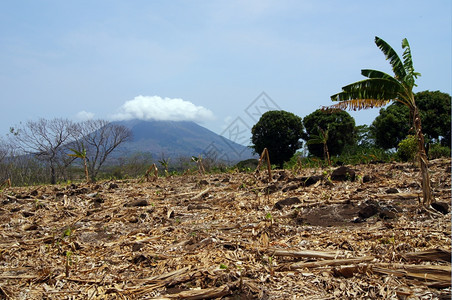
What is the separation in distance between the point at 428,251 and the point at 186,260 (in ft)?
8.95

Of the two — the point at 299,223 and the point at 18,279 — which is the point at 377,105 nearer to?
the point at 299,223

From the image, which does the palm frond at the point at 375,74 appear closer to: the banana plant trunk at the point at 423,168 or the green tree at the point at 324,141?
the banana plant trunk at the point at 423,168

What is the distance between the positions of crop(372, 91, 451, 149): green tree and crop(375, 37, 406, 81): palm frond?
752 inches

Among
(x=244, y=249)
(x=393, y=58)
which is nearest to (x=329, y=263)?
(x=244, y=249)

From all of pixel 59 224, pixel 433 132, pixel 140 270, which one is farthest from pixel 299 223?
pixel 433 132

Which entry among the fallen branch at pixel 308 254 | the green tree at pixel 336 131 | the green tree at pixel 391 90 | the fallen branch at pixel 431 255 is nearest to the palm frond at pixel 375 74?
the green tree at pixel 391 90

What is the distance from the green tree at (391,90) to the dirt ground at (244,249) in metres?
1.37

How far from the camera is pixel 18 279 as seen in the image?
166 inches

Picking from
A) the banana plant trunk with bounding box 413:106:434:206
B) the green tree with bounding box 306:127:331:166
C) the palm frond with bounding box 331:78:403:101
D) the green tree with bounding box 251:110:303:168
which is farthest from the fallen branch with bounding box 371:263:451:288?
the green tree with bounding box 251:110:303:168

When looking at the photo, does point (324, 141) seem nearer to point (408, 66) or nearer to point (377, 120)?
point (408, 66)

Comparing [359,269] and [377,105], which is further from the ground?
[377,105]

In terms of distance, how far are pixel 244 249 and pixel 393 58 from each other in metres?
4.63

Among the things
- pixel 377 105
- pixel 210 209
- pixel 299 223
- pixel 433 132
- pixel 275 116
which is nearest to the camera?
pixel 299 223

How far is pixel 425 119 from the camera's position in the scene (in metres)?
24.1
